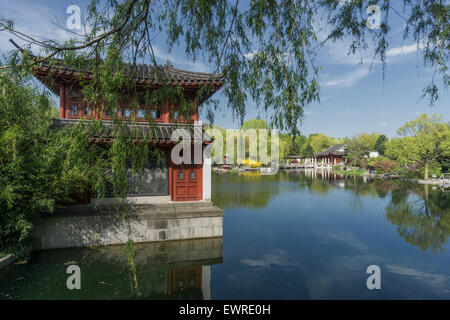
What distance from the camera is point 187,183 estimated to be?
8109mm

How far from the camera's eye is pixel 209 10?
111 inches

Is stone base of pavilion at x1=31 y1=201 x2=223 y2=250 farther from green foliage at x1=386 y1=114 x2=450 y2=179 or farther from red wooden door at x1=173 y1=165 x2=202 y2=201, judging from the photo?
green foliage at x1=386 y1=114 x2=450 y2=179

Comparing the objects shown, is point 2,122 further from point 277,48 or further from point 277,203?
point 277,203

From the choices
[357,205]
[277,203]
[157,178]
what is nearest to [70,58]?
[157,178]

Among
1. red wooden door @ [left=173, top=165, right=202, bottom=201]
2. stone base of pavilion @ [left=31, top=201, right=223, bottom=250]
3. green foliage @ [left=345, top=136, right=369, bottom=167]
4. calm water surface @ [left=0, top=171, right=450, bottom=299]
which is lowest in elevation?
calm water surface @ [left=0, top=171, right=450, bottom=299]

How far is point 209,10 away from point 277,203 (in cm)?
1154

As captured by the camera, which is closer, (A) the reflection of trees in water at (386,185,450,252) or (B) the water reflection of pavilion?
(B) the water reflection of pavilion

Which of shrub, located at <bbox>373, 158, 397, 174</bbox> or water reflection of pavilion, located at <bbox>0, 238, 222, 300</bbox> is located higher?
shrub, located at <bbox>373, 158, 397, 174</bbox>

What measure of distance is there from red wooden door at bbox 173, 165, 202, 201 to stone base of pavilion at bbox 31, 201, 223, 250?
74 cm

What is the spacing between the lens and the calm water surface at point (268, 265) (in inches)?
184

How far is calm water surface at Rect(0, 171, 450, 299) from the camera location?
4.67 m

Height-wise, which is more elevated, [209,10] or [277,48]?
[209,10]

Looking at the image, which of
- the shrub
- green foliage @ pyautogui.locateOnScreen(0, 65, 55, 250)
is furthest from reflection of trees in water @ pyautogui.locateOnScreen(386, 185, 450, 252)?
the shrub

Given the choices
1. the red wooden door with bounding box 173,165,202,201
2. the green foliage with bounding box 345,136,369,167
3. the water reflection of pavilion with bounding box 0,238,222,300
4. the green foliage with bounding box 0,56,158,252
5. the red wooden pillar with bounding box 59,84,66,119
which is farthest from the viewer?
the green foliage with bounding box 345,136,369,167
